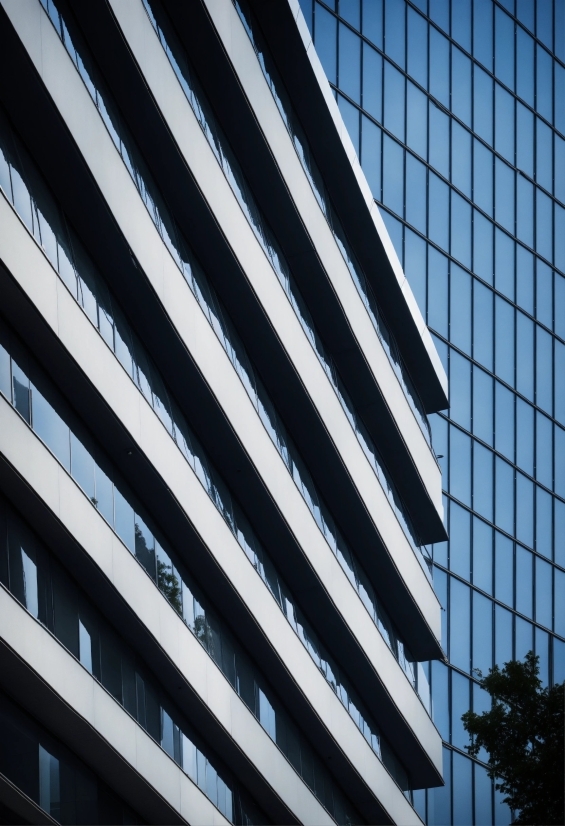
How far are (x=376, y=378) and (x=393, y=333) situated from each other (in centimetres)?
287

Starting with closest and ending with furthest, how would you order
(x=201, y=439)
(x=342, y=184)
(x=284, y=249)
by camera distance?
(x=201, y=439) < (x=284, y=249) < (x=342, y=184)

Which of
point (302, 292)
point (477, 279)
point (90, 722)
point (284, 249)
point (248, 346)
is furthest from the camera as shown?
point (477, 279)

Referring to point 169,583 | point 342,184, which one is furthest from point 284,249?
point 169,583

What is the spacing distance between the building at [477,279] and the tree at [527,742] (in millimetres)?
15565

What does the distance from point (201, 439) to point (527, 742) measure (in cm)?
1037

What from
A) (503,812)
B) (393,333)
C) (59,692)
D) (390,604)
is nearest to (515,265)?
(393,333)

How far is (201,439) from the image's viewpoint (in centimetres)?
3173

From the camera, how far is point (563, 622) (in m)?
47.1

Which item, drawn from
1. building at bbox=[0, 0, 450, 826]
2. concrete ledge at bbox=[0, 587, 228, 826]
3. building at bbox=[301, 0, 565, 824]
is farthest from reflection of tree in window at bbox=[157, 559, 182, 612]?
building at bbox=[301, 0, 565, 824]

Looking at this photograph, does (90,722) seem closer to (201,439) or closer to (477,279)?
(201,439)

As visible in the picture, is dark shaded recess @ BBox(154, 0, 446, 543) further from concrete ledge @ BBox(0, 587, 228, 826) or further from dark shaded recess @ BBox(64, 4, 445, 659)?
concrete ledge @ BBox(0, 587, 228, 826)

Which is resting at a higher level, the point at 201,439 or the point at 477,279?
the point at 477,279

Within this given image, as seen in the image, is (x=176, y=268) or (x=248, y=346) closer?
(x=176, y=268)

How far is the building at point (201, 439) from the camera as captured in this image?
81.0 feet
